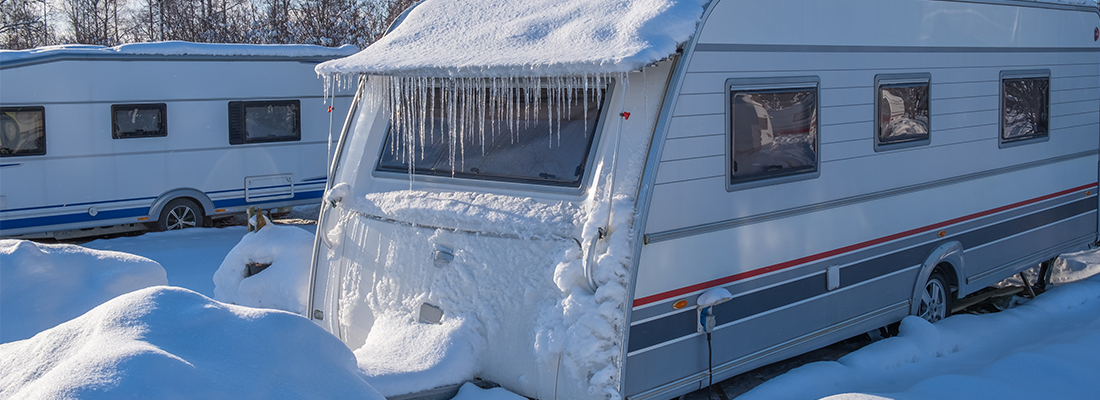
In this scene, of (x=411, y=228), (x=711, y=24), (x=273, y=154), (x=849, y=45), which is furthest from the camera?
(x=273, y=154)

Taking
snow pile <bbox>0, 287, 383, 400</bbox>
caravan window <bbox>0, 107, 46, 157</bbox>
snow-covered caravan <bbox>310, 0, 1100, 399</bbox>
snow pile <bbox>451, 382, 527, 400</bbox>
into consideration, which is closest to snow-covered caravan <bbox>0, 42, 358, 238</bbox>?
caravan window <bbox>0, 107, 46, 157</bbox>

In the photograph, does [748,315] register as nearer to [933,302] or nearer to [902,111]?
[902,111]

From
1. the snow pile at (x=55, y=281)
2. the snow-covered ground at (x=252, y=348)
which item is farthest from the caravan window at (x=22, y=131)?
the snow pile at (x=55, y=281)

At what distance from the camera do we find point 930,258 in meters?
5.51

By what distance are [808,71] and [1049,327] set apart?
106 inches

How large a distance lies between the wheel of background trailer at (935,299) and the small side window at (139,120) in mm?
8163

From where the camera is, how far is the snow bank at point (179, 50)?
30.8 ft

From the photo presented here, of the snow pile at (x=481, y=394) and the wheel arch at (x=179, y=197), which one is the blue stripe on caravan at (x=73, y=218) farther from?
the snow pile at (x=481, y=394)

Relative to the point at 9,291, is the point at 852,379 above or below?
below

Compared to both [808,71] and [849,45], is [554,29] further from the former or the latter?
[849,45]

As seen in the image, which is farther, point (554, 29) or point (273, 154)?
point (273, 154)

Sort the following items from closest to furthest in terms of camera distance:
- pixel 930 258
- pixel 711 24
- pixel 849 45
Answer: pixel 711 24 → pixel 849 45 → pixel 930 258

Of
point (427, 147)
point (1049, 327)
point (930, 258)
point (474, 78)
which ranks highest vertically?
point (474, 78)

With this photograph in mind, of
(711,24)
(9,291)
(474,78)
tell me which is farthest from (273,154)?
(711,24)
